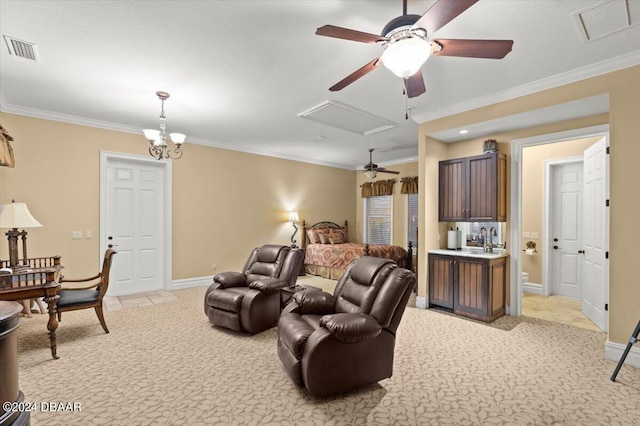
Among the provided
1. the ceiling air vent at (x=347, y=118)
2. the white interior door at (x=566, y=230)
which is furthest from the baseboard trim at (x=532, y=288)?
the ceiling air vent at (x=347, y=118)

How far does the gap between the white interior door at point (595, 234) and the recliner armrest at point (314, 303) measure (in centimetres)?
314

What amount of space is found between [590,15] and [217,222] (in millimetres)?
6012

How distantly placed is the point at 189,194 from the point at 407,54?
5.13 meters

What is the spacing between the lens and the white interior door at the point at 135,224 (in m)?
5.18

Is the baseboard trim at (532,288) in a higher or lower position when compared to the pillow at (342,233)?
lower

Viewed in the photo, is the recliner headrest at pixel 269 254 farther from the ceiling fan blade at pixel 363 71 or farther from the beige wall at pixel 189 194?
the ceiling fan blade at pixel 363 71

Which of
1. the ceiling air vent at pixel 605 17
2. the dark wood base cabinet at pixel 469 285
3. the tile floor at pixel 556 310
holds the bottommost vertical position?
the tile floor at pixel 556 310

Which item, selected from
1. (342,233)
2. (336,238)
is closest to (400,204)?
(342,233)

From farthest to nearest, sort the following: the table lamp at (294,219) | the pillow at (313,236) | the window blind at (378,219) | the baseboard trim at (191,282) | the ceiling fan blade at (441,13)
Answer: the window blind at (378,219) → the pillow at (313,236) → the table lamp at (294,219) → the baseboard trim at (191,282) → the ceiling fan blade at (441,13)

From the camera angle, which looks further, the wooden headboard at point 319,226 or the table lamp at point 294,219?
the wooden headboard at point 319,226

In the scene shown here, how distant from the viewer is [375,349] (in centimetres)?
240

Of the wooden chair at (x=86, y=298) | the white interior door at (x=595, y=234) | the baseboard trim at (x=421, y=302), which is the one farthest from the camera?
the baseboard trim at (x=421, y=302)

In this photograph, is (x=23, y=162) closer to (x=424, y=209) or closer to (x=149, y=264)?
(x=149, y=264)

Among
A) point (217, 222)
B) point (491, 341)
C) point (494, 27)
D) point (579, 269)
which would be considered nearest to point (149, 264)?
point (217, 222)
